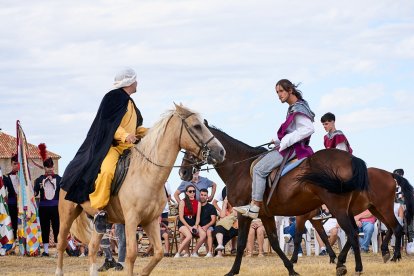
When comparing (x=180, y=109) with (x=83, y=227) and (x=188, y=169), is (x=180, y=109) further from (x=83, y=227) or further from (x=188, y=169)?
(x=83, y=227)

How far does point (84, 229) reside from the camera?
40.9ft

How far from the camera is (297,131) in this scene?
12391mm

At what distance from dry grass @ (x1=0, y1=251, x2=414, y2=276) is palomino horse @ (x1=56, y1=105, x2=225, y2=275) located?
2.55 metres

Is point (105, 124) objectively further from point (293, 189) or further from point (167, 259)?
point (167, 259)

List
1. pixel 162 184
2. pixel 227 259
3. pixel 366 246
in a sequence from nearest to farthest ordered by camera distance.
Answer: pixel 162 184
pixel 227 259
pixel 366 246

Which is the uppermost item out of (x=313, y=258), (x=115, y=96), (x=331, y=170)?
(x=115, y=96)

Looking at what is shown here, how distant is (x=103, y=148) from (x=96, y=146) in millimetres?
107

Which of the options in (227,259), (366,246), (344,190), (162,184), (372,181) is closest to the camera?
(162,184)

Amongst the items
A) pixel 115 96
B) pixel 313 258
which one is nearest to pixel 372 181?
pixel 313 258

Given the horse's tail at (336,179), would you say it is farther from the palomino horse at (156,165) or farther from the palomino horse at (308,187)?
the palomino horse at (156,165)

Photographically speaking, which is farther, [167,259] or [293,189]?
[167,259]

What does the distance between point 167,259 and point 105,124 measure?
726 centimetres

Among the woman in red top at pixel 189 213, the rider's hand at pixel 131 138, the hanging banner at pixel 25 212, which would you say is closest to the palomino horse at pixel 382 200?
the woman in red top at pixel 189 213

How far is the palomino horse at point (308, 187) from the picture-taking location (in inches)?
477
